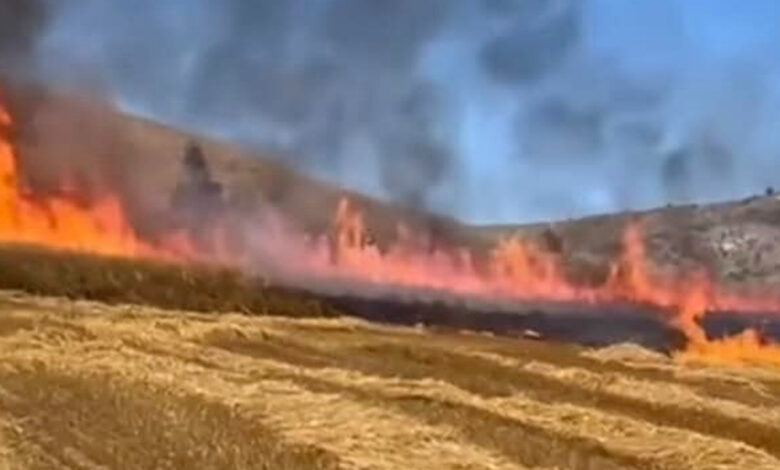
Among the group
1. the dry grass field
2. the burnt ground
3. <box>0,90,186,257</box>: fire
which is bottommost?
the dry grass field

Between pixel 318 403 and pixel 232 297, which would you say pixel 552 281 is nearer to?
pixel 232 297

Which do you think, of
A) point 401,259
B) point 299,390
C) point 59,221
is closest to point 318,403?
point 299,390

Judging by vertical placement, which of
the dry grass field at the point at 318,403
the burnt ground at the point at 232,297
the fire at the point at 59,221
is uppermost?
the fire at the point at 59,221

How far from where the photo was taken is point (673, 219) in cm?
1177

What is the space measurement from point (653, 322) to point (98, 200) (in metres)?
4.02

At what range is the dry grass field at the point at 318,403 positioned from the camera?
3574mm

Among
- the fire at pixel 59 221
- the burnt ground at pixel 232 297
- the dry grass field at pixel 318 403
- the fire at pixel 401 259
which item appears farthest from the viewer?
the fire at pixel 401 259

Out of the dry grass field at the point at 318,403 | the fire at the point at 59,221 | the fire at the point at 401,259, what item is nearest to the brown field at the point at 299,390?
the dry grass field at the point at 318,403

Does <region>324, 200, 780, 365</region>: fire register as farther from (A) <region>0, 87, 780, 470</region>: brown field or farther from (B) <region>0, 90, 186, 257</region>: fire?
(A) <region>0, 87, 780, 470</region>: brown field

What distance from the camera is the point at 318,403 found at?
154 inches

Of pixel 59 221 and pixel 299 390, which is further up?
pixel 59 221

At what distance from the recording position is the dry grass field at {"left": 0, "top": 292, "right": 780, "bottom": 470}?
11.7ft

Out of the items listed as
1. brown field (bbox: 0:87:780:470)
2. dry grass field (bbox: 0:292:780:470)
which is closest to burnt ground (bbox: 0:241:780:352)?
brown field (bbox: 0:87:780:470)

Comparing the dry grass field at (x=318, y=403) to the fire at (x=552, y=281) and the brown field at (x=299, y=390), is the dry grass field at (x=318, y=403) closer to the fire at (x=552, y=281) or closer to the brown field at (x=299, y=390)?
the brown field at (x=299, y=390)
